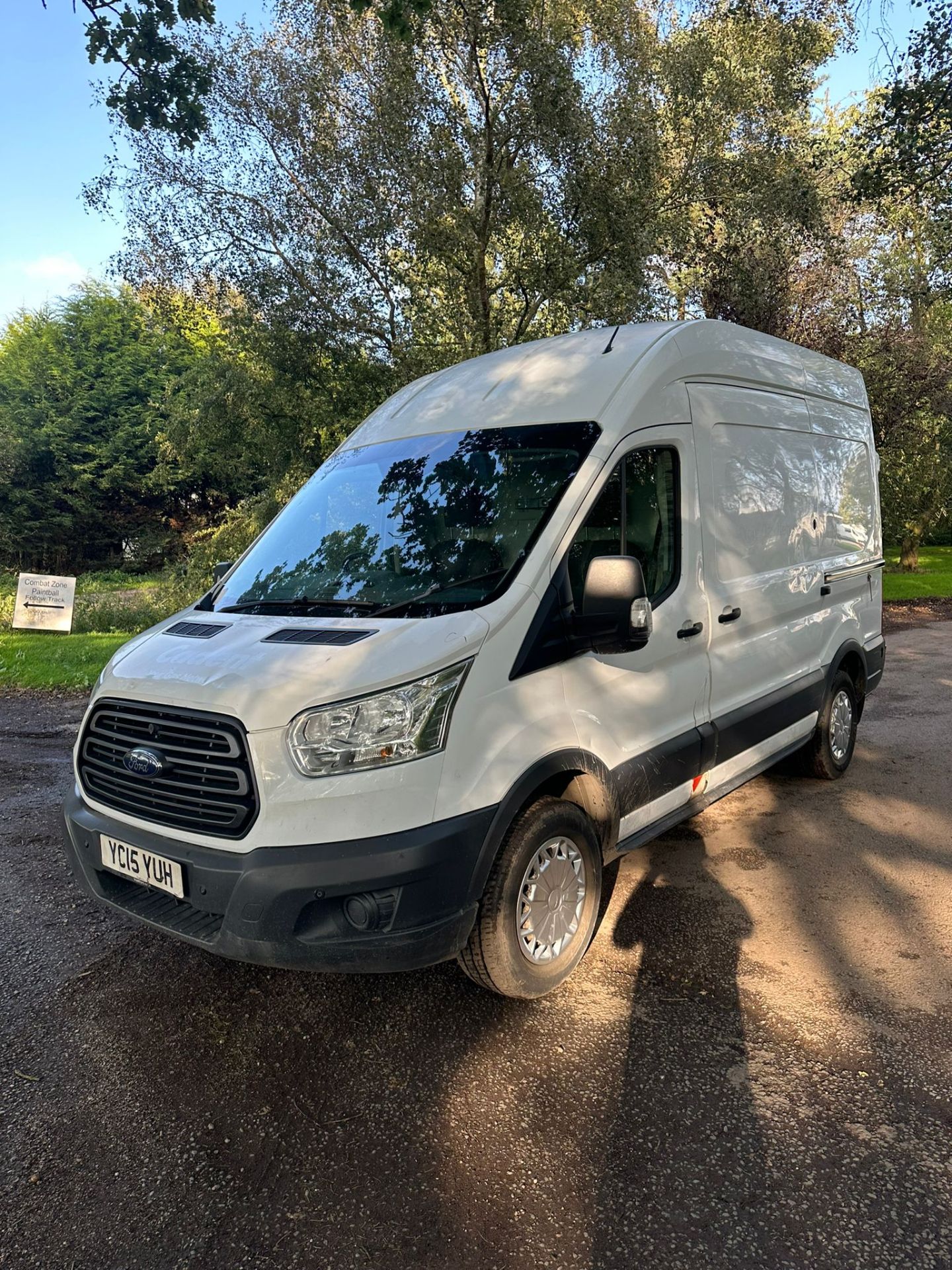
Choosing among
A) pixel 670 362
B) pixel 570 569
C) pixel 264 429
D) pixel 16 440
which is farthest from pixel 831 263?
pixel 16 440

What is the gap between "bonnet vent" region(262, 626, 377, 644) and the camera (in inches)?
112

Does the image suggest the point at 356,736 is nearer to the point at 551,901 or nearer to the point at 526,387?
the point at 551,901

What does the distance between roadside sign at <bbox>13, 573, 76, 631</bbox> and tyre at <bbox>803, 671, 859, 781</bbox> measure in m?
11.6

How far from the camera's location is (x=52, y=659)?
432 inches

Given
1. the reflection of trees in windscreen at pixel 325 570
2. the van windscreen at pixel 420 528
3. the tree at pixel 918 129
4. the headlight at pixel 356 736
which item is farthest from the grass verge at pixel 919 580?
the headlight at pixel 356 736

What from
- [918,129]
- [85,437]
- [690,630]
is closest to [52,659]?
[690,630]

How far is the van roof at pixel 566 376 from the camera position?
3.62 m

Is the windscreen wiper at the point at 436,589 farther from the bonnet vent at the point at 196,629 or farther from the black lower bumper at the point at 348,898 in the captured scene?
the black lower bumper at the point at 348,898

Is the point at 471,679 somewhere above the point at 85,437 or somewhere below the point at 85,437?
below

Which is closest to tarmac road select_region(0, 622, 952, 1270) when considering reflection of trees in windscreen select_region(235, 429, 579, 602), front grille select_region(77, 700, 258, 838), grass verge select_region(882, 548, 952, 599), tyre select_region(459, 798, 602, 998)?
tyre select_region(459, 798, 602, 998)

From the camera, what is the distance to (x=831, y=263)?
47.3ft

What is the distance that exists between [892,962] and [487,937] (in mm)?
1837

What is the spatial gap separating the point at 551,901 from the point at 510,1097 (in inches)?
28.5

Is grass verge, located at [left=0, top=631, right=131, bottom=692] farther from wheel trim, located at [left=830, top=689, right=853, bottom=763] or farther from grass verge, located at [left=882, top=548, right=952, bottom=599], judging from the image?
grass verge, located at [left=882, top=548, right=952, bottom=599]
